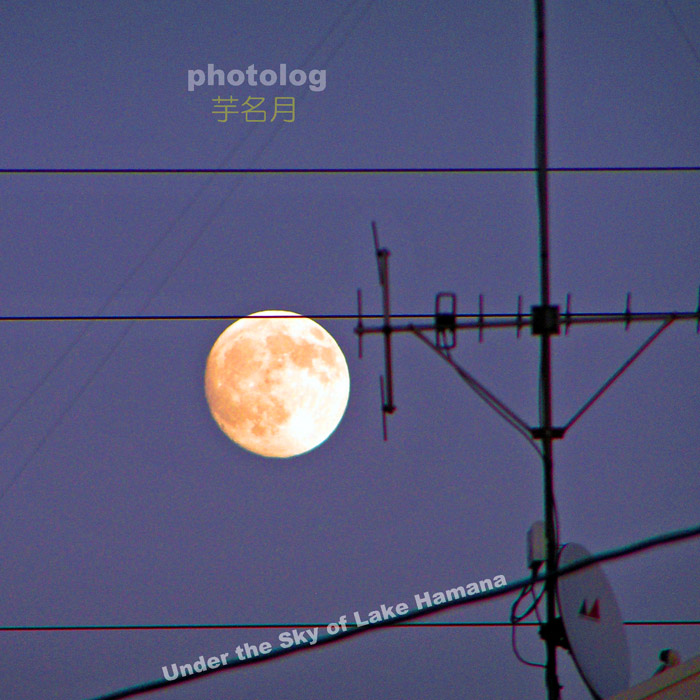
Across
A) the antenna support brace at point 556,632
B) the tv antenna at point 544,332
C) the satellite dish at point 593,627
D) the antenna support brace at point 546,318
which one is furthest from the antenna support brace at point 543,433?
the antenna support brace at point 556,632

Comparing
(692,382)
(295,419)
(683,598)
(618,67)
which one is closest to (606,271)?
(692,382)

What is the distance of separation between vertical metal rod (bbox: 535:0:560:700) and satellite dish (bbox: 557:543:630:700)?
0.40 feet

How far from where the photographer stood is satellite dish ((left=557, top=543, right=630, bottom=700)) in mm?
3467

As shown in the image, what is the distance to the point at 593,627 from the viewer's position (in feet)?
12.4

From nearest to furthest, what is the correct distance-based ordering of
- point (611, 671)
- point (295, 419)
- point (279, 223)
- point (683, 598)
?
1. point (611, 671)
2. point (295, 419)
3. point (683, 598)
4. point (279, 223)

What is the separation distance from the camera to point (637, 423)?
42.5ft

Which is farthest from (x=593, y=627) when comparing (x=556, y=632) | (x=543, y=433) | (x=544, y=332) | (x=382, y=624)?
(x=382, y=624)

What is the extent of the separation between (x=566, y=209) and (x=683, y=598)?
18.9ft

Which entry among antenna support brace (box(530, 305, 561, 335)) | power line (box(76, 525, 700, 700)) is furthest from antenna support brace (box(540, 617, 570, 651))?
power line (box(76, 525, 700, 700))

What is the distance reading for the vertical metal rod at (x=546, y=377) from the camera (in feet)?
10.5

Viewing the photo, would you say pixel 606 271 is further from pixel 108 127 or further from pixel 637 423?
pixel 108 127

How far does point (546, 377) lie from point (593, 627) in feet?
3.76

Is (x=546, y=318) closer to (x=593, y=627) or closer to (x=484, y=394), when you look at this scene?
(x=484, y=394)

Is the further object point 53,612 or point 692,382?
point 53,612
